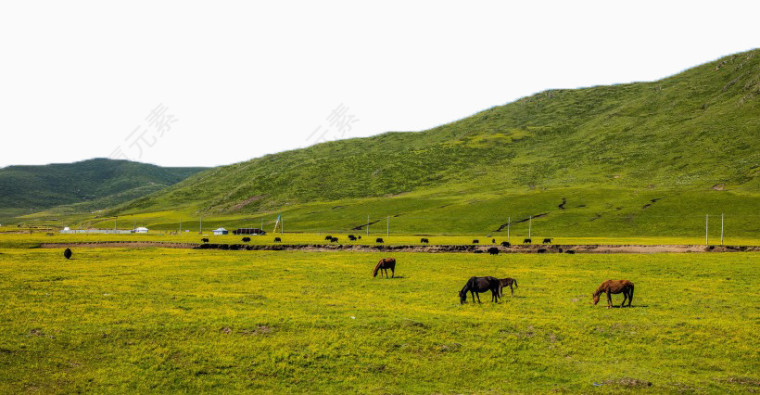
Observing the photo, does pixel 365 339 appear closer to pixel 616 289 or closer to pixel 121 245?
pixel 616 289

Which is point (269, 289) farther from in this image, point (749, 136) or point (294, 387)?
point (749, 136)

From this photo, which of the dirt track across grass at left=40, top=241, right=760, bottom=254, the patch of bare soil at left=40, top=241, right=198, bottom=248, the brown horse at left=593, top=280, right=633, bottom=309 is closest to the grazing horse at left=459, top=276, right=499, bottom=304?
the brown horse at left=593, top=280, right=633, bottom=309

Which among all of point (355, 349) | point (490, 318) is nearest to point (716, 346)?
point (490, 318)

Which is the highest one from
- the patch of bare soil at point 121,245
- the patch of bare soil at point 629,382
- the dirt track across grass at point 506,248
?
the dirt track across grass at point 506,248

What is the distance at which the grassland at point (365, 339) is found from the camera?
18656 millimetres

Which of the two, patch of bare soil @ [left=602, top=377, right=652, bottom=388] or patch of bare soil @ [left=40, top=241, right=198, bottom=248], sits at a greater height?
patch of bare soil @ [left=40, top=241, right=198, bottom=248]

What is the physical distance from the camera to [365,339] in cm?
2212

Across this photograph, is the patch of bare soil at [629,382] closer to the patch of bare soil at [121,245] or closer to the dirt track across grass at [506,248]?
the dirt track across grass at [506,248]

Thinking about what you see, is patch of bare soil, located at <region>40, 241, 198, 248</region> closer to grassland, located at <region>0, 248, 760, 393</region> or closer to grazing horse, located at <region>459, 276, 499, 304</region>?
grassland, located at <region>0, 248, 760, 393</region>

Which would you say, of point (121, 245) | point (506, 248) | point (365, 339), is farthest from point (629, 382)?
point (121, 245)

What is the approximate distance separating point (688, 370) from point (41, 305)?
93.2 feet

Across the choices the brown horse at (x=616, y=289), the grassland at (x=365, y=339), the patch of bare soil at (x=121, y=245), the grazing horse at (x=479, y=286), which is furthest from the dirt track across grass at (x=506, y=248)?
the brown horse at (x=616, y=289)

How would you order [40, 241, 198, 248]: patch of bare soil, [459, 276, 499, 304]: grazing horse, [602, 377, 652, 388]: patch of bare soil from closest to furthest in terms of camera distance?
[602, 377, 652, 388]: patch of bare soil
[459, 276, 499, 304]: grazing horse
[40, 241, 198, 248]: patch of bare soil

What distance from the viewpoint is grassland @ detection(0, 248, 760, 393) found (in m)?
→ 18.7
